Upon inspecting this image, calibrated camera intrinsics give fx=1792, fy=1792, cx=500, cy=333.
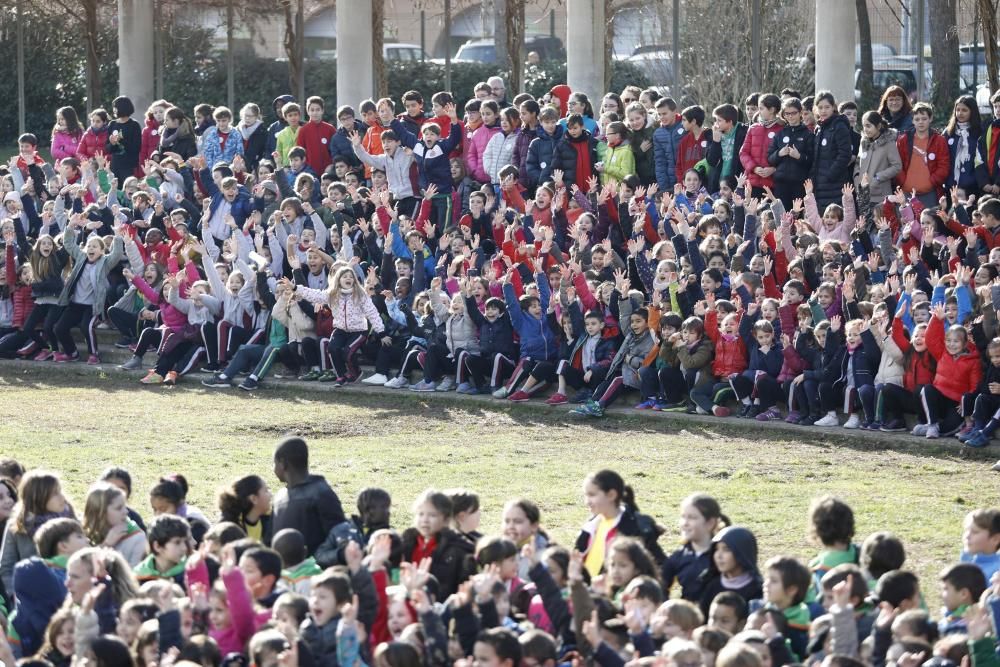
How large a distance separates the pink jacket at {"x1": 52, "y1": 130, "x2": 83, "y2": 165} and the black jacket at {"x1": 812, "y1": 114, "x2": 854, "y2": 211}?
412 inches

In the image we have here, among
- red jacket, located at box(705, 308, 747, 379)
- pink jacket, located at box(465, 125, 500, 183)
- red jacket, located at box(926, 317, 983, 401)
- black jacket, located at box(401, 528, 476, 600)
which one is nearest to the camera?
black jacket, located at box(401, 528, 476, 600)

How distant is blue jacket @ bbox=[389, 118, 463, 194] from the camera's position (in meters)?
20.3

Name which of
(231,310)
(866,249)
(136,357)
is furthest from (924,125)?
(136,357)

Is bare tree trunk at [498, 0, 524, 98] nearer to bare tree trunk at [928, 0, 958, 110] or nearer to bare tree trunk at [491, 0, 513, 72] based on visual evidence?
bare tree trunk at [491, 0, 513, 72]

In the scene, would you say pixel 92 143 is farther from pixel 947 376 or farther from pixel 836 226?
pixel 947 376

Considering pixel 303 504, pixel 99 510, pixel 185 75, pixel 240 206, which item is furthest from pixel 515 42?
pixel 99 510

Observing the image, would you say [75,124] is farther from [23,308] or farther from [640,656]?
[640,656]

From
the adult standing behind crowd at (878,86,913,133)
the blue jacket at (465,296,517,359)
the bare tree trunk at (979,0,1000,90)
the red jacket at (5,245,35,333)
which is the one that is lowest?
the blue jacket at (465,296,517,359)

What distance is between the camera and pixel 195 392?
729 inches

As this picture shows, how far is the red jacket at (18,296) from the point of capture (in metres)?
20.5

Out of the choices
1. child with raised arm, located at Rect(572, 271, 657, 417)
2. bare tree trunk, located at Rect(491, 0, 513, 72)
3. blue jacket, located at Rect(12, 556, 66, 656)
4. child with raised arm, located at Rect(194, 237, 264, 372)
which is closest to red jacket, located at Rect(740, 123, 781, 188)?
child with raised arm, located at Rect(572, 271, 657, 417)

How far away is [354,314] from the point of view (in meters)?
18.5

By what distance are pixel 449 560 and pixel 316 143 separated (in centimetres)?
1398

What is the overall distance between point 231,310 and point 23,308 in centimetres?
289
